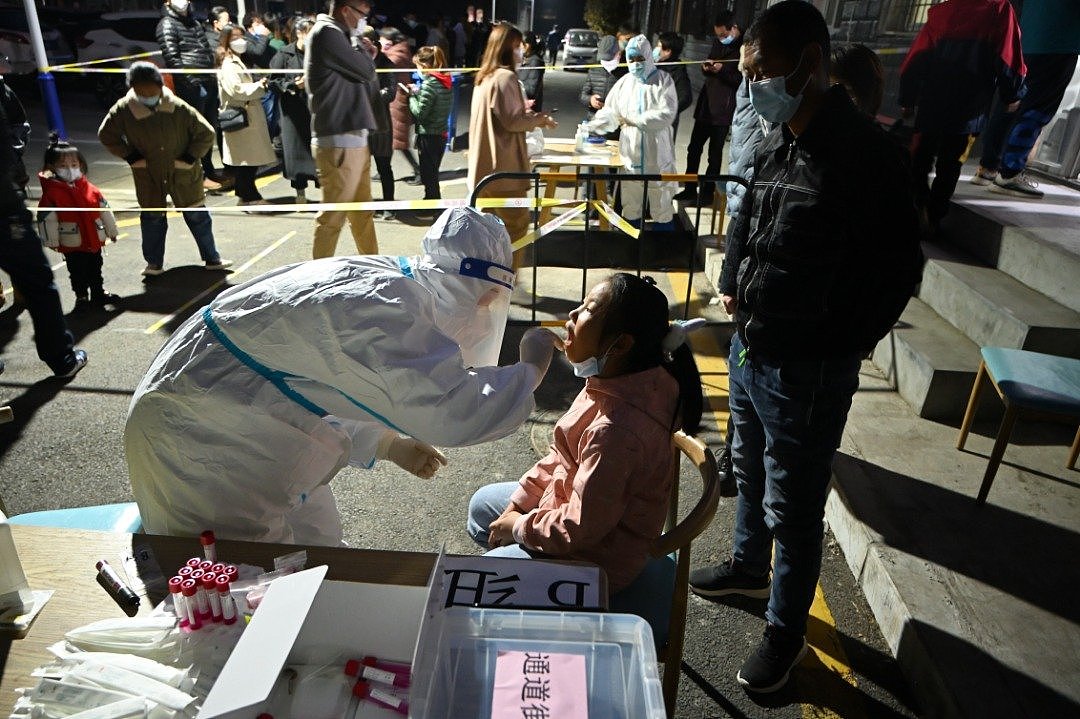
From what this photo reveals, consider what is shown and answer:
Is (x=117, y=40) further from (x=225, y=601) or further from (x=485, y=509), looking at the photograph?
(x=225, y=601)

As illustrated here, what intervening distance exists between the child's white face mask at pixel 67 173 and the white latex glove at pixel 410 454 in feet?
15.1

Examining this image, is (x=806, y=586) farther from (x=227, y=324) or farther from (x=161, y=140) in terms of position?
(x=161, y=140)

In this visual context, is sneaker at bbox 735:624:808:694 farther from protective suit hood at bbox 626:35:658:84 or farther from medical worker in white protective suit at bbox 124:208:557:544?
protective suit hood at bbox 626:35:658:84

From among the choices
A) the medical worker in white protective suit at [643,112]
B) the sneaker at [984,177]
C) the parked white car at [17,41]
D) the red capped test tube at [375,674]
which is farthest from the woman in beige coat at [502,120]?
the parked white car at [17,41]

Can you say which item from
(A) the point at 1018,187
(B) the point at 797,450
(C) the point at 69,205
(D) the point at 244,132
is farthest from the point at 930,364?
(D) the point at 244,132

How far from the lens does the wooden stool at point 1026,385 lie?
2.97 metres

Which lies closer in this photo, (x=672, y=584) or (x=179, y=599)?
(x=179, y=599)

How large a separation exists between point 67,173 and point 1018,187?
7202 mm

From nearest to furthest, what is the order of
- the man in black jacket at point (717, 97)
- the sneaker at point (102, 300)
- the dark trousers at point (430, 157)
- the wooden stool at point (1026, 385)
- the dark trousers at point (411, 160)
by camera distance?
1. the wooden stool at point (1026, 385)
2. the sneaker at point (102, 300)
3. the man in black jacket at point (717, 97)
4. the dark trousers at point (430, 157)
5. the dark trousers at point (411, 160)

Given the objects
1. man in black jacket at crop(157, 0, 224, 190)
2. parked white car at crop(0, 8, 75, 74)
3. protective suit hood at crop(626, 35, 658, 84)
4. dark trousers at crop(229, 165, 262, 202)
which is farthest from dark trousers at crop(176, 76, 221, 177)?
parked white car at crop(0, 8, 75, 74)

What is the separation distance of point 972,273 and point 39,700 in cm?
506

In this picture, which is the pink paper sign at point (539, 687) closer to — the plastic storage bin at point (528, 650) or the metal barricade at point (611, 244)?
the plastic storage bin at point (528, 650)

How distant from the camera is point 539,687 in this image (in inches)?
47.1

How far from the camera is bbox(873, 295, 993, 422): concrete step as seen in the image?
3.85 m
